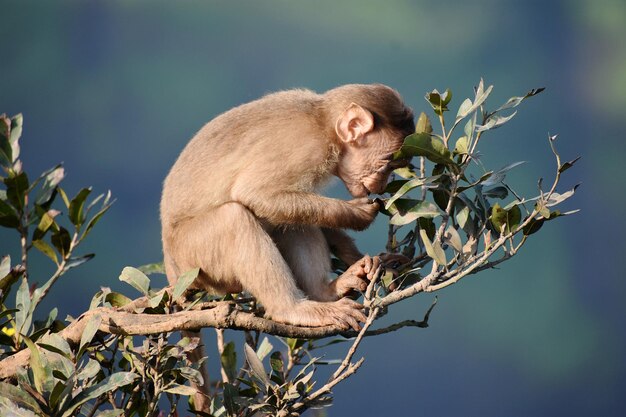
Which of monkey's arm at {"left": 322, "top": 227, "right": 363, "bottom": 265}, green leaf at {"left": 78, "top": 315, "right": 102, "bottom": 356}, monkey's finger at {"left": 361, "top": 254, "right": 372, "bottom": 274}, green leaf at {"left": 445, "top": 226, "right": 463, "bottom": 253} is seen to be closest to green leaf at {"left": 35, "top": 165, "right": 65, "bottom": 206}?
green leaf at {"left": 78, "top": 315, "right": 102, "bottom": 356}

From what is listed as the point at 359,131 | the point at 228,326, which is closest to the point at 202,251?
the point at 228,326

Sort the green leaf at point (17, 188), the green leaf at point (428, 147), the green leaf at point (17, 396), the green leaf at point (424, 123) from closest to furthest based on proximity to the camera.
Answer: the green leaf at point (17, 396)
the green leaf at point (428, 147)
the green leaf at point (424, 123)
the green leaf at point (17, 188)

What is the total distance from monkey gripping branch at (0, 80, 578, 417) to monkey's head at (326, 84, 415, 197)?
31cm

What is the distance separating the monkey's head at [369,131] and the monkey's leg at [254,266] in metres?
0.61

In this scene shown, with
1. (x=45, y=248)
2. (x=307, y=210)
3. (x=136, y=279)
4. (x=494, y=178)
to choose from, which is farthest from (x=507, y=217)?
(x=45, y=248)

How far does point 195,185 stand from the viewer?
3.53 m

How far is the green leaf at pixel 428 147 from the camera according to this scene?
108 inches

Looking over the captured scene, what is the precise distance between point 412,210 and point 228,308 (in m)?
0.78

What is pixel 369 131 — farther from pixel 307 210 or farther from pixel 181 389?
pixel 181 389

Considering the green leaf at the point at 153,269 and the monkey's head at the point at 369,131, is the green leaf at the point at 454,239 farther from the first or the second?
the green leaf at the point at 153,269

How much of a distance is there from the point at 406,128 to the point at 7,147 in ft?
6.11

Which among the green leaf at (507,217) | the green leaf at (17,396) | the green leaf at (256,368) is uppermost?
the green leaf at (507,217)

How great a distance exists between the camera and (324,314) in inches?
123

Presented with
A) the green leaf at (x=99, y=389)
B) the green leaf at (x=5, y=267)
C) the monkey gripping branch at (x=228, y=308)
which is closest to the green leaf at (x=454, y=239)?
the monkey gripping branch at (x=228, y=308)
